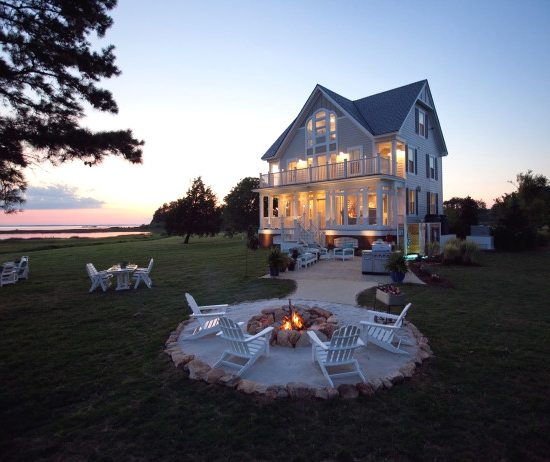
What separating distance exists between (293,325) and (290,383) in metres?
2.14

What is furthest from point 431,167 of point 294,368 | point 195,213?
point 195,213

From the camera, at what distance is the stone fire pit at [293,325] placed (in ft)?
19.1

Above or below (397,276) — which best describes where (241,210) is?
above

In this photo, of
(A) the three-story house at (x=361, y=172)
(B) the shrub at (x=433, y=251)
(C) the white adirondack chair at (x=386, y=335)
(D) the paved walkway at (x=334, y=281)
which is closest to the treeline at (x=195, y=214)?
(A) the three-story house at (x=361, y=172)

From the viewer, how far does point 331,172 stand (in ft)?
73.8

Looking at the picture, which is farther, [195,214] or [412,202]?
[195,214]

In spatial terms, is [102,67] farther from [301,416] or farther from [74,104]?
[301,416]

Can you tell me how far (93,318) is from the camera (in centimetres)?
795

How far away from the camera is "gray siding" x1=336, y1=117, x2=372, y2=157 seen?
2258cm

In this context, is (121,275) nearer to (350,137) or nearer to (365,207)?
(365,207)

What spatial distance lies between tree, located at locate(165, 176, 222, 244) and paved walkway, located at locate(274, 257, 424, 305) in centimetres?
2455

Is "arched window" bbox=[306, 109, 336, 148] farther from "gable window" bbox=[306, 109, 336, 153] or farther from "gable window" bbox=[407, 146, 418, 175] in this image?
"gable window" bbox=[407, 146, 418, 175]

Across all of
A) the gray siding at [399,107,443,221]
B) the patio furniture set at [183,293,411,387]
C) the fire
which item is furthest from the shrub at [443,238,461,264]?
the fire

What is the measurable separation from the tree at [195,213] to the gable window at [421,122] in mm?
25083
